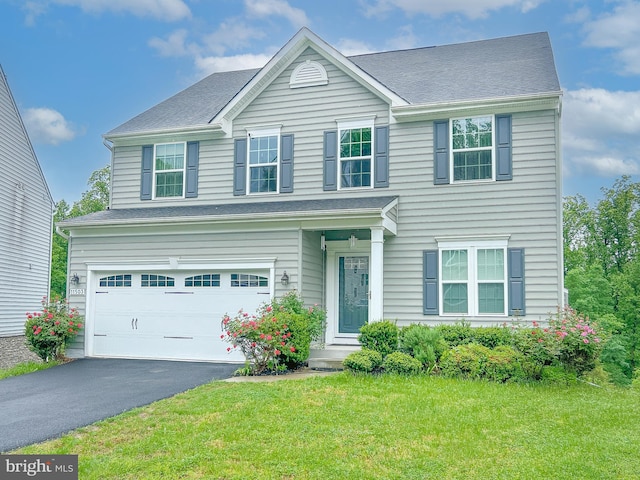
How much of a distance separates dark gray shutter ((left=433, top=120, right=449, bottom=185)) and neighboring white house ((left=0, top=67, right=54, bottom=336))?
47.1 feet

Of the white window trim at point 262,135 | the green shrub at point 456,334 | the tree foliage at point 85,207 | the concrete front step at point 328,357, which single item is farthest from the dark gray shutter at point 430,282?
the tree foliage at point 85,207

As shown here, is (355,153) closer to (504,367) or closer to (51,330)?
(504,367)

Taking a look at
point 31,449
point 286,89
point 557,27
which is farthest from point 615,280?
point 31,449

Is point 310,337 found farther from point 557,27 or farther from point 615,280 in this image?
point 615,280

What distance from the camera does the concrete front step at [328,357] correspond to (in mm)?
10688

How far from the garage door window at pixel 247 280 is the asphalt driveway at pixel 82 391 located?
1755 millimetres

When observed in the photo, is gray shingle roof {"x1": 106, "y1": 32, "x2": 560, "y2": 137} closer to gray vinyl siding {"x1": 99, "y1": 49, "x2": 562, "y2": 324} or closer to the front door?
gray vinyl siding {"x1": 99, "y1": 49, "x2": 562, "y2": 324}

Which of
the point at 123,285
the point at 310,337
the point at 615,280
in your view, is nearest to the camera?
the point at 310,337

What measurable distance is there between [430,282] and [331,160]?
11.7 ft

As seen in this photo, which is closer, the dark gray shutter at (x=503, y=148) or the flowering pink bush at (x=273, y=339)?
the flowering pink bush at (x=273, y=339)

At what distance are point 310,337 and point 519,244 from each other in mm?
4636

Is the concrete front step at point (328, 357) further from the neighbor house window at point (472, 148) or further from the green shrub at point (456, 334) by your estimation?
the neighbor house window at point (472, 148)

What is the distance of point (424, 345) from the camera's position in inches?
381

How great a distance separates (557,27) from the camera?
21766 millimetres
